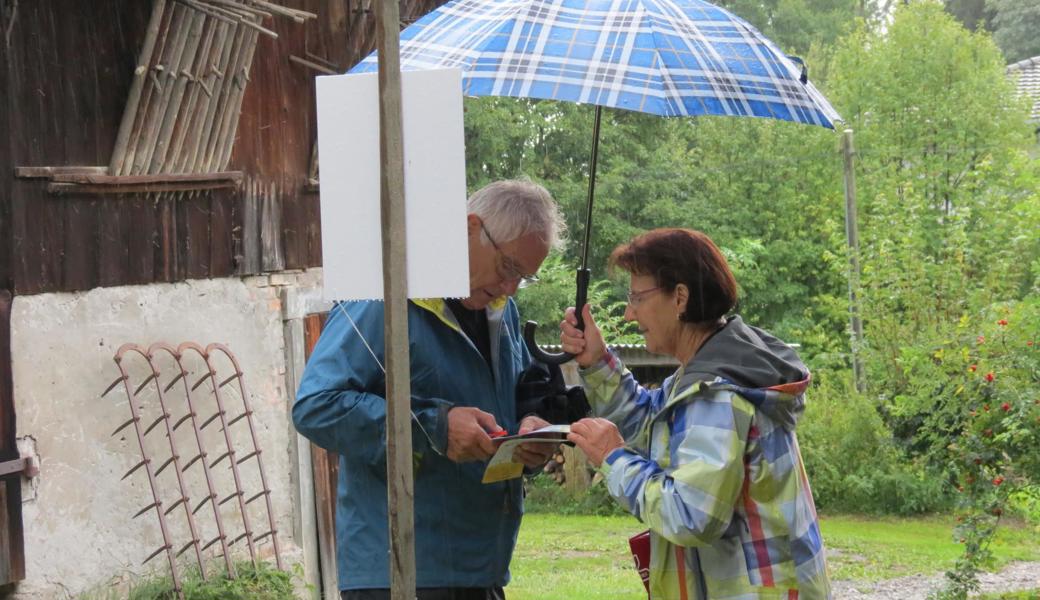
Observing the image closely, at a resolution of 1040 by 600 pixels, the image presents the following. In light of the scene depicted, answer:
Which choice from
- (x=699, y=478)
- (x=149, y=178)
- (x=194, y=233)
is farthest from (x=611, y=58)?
(x=194, y=233)

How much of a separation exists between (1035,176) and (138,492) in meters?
6.82

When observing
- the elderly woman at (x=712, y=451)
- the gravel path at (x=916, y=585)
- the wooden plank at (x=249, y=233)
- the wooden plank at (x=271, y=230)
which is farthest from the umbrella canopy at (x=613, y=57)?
the gravel path at (x=916, y=585)

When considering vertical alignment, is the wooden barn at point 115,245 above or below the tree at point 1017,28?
below

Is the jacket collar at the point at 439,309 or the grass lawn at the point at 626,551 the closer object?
the jacket collar at the point at 439,309

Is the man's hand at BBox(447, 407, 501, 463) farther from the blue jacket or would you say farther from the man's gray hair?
the man's gray hair

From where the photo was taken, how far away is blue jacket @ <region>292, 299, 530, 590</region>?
279 centimetres

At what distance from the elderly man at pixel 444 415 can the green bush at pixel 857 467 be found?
10236 mm

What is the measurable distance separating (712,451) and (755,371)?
22cm

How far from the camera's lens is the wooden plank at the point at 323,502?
770 cm

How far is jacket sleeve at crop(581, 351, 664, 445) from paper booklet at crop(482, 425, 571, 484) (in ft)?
1.05

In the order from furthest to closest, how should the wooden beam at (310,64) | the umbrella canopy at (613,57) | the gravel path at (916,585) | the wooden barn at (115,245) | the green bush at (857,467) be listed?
the green bush at (857,467)
the gravel path at (916,585)
the wooden beam at (310,64)
the wooden barn at (115,245)
the umbrella canopy at (613,57)

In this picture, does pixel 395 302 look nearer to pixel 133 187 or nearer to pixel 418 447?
pixel 418 447

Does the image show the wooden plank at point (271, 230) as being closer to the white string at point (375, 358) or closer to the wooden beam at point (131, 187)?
the wooden beam at point (131, 187)

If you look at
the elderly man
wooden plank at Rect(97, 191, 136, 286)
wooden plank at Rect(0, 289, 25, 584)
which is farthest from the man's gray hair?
wooden plank at Rect(97, 191, 136, 286)
